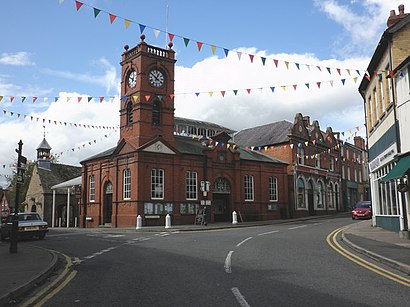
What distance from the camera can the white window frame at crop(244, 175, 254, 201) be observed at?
3912 centimetres

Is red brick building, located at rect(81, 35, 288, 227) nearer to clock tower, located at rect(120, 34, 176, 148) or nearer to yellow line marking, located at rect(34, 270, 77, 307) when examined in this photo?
clock tower, located at rect(120, 34, 176, 148)

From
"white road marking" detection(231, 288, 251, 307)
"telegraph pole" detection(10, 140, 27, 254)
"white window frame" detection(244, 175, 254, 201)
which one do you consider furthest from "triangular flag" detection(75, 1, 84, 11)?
"white window frame" detection(244, 175, 254, 201)

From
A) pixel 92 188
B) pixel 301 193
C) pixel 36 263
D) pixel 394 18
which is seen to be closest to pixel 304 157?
pixel 301 193

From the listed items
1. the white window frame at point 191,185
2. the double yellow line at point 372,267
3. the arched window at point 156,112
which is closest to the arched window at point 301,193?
the white window frame at point 191,185

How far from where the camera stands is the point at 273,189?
41938 millimetres

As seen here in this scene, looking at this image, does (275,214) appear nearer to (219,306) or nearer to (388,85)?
(388,85)

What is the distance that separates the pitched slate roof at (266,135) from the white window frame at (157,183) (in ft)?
58.9

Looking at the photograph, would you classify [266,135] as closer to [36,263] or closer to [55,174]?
[55,174]

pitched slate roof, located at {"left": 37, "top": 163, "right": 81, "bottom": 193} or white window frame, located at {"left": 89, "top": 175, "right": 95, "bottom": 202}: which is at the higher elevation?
pitched slate roof, located at {"left": 37, "top": 163, "right": 81, "bottom": 193}

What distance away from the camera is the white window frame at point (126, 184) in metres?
32.3

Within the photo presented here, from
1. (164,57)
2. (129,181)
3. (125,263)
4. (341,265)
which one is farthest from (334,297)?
(164,57)

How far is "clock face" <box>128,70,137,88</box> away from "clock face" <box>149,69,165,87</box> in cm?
129

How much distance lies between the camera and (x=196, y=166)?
116 ft

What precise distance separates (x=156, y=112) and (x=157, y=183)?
613 cm
